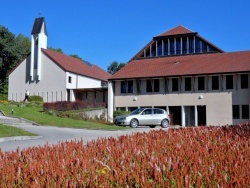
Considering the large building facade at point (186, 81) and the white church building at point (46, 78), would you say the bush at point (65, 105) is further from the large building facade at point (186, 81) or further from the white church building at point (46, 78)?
the white church building at point (46, 78)

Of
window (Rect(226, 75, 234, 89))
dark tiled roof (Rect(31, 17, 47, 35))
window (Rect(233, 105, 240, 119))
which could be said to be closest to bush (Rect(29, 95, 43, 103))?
dark tiled roof (Rect(31, 17, 47, 35))

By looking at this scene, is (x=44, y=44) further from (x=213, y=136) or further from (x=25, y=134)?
(x=213, y=136)

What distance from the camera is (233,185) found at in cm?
314

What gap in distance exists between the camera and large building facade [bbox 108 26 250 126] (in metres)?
34.9

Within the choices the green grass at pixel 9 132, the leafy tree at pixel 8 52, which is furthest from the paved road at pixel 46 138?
the leafy tree at pixel 8 52

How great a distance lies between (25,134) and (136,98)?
75.4 ft

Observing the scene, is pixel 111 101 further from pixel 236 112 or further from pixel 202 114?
pixel 236 112

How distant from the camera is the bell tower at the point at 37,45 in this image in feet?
157

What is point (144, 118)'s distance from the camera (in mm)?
29969

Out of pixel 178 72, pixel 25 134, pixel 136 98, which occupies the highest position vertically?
pixel 178 72

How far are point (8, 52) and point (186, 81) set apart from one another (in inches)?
1453

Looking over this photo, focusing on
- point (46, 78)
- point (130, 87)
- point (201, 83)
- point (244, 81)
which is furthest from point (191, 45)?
point (46, 78)

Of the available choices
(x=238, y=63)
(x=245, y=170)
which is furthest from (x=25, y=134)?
(x=238, y=63)

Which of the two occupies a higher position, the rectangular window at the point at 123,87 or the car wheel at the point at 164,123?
the rectangular window at the point at 123,87
